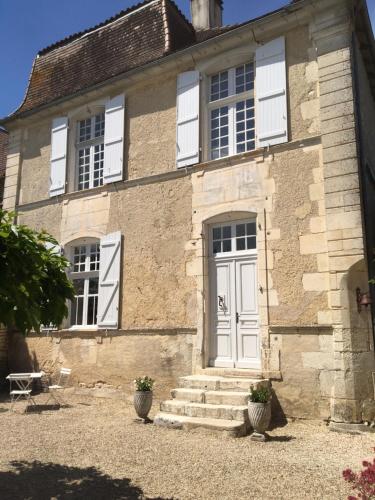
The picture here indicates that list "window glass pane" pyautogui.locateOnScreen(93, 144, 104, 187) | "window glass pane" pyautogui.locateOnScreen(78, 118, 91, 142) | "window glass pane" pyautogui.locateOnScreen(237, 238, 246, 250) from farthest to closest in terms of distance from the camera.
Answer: "window glass pane" pyautogui.locateOnScreen(78, 118, 91, 142), "window glass pane" pyautogui.locateOnScreen(93, 144, 104, 187), "window glass pane" pyautogui.locateOnScreen(237, 238, 246, 250)

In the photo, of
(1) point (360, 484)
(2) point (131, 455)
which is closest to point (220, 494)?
(2) point (131, 455)

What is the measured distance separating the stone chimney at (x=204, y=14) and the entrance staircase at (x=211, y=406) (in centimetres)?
807

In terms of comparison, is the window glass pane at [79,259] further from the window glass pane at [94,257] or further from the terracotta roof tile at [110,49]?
the terracotta roof tile at [110,49]

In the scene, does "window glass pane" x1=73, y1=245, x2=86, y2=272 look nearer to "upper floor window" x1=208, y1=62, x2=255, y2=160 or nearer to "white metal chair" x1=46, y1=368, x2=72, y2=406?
"white metal chair" x1=46, y1=368, x2=72, y2=406

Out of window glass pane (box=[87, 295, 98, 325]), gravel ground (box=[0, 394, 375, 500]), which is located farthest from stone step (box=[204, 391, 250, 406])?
window glass pane (box=[87, 295, 98, 325])

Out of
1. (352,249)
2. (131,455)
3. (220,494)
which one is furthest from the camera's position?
(352,249)

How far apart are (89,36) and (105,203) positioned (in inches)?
171

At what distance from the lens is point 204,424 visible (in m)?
5.57

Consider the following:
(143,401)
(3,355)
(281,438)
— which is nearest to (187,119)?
(143,401)

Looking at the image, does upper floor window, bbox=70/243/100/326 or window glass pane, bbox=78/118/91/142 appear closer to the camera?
upper floor window, bbox=70/243/100/326

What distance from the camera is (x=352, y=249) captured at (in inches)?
238

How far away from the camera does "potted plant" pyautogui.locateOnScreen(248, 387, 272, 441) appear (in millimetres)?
5273

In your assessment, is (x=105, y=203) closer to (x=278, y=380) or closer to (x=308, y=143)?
(x=308, y=143)

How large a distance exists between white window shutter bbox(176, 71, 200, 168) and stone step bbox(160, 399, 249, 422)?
3944mm
